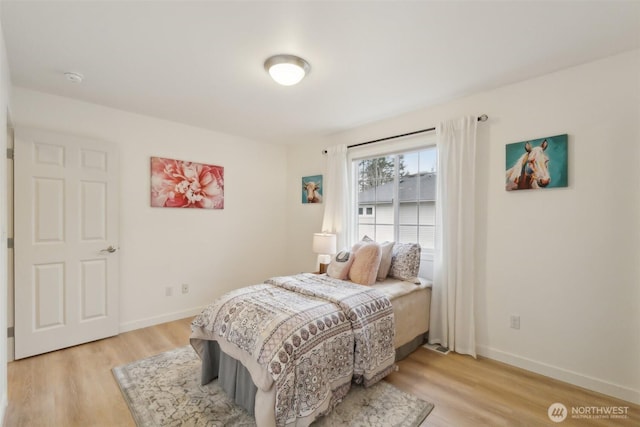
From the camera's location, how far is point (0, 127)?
175 centimetres

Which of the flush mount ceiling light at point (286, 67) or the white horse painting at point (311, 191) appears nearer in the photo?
the flush mount ceiling light at point (286, 67)

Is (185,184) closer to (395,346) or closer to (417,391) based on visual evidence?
(395,346)

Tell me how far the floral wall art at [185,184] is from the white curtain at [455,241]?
9.29 feet

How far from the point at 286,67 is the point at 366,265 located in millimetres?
1862

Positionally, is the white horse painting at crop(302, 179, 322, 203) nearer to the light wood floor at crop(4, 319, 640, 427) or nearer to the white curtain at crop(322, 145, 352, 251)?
the white curtain at crop(322, 145, 352, 251)

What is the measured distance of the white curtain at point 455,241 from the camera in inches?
107

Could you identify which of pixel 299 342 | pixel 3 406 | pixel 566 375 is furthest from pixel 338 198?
pixel 3 406

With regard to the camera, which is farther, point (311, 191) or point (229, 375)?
point (311, 191)

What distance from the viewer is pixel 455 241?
9.19 feet

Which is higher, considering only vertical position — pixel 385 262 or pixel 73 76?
pixel 73 76

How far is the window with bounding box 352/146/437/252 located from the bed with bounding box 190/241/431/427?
2.95ft

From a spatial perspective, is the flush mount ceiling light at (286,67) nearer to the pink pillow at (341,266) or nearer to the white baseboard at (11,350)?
the pink pillow at (341,266)

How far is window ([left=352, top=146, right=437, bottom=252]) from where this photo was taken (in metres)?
3.22

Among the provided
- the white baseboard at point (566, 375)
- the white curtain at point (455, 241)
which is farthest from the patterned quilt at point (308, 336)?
the white baseboard at point (566, 375)
